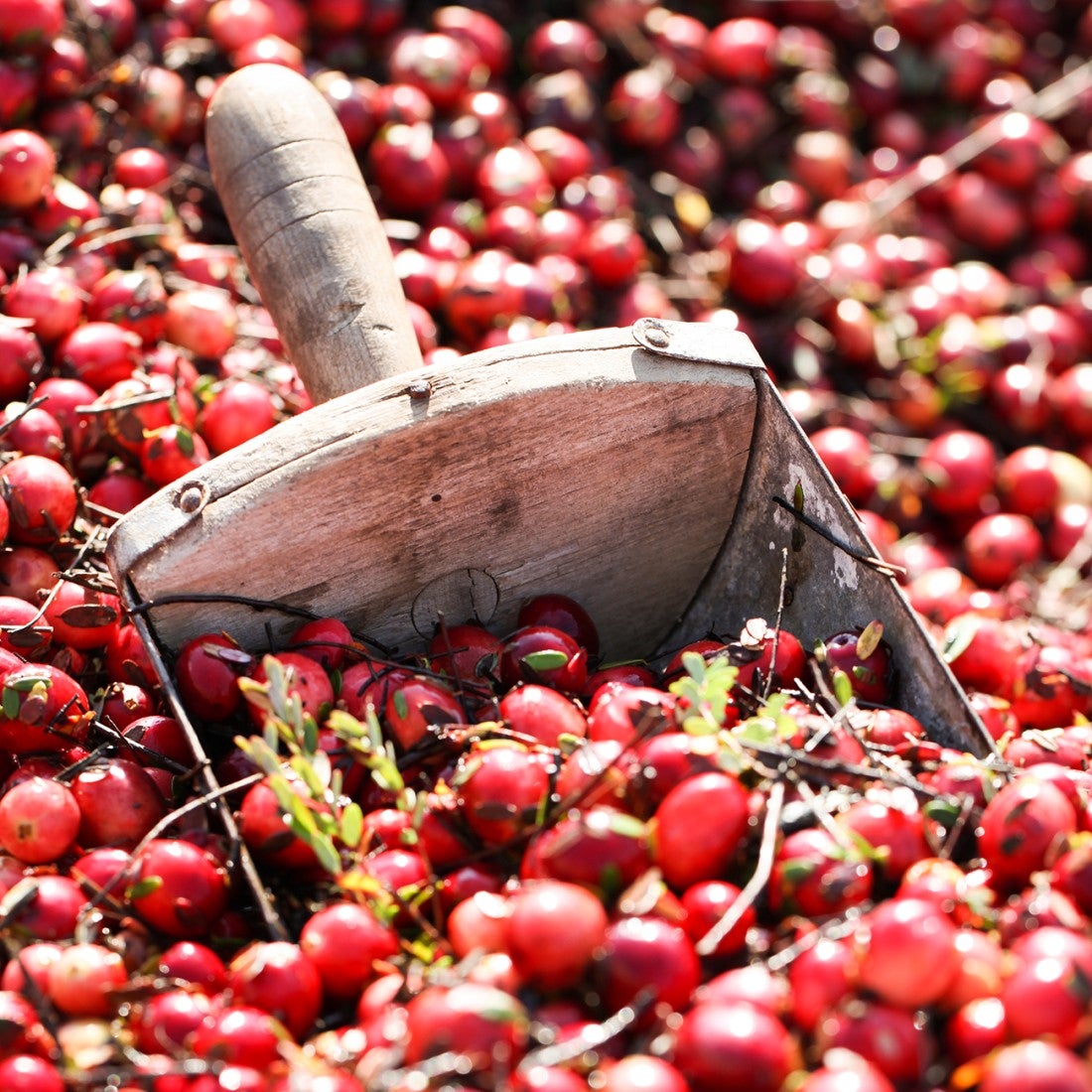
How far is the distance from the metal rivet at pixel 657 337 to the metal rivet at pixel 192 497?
0.74 metres

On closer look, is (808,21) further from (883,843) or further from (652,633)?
(883,843)

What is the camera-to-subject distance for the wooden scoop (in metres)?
1.95

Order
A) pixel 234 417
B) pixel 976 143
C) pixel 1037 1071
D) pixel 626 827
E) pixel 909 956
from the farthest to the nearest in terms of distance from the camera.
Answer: pixel 976 143 → pixel 234 417 → pixel 626 827 → pixel 909 956 → pixel 1037 1071

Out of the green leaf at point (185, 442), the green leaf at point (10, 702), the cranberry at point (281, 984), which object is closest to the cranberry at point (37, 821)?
the green leaf at point (10, 702)

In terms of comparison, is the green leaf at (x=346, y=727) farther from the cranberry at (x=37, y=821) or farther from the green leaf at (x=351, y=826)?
the cranberry at (x=37, y=821)

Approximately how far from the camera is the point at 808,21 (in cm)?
433

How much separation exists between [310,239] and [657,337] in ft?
2.09

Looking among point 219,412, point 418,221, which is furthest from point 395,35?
point 219,412

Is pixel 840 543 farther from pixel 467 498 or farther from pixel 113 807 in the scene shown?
pixel 113 807

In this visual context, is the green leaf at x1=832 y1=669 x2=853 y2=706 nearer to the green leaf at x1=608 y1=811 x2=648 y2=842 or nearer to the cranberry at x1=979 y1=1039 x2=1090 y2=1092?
the green leaf at x1=608 y1=811 x2=648 y2=842

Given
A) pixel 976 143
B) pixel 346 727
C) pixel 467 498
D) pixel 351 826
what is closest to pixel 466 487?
pixel 467 498

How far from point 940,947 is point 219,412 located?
5.41ft

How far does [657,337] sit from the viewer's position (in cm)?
212

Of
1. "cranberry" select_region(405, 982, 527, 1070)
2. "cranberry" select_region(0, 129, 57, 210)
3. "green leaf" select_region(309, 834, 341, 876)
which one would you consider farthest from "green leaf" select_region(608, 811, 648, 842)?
"cranberry" select_region(0, 129, 57, 210)
